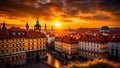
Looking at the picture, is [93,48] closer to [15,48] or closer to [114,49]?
[114,49]

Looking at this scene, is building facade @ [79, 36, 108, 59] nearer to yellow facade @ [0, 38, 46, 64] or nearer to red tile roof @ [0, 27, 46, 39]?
red tile roof @ [0, 27, 46, 39]

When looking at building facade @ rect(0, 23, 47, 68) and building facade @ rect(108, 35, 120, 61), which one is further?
building facade @ rect(108, 35, 120, 61)

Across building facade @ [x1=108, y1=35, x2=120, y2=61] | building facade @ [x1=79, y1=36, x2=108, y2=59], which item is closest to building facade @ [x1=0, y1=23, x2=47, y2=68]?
building facade @ [x1=79, y1=36, x2=108, y2=59]

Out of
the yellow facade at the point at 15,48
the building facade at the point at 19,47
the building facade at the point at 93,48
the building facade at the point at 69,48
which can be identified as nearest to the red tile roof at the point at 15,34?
the building facade at the point at 19,47

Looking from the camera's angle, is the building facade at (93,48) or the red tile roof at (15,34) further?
the building facade at (93,48)

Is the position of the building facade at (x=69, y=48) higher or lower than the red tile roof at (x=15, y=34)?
lower

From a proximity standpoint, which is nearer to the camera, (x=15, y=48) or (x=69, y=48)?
(x=15, y=48)

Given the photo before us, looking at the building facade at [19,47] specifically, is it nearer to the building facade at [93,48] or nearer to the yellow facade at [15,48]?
the yellow facade at [15,48]

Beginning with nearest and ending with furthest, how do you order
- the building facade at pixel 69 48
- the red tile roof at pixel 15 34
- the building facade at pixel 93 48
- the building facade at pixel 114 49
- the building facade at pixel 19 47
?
1. the building facade at pixel 19 47
2. the red tile roof at pixel 15 34
3. the building facade at pixel 93 48
4. the building facade at pixel 114 49
5. the building facade at pixel 69 48

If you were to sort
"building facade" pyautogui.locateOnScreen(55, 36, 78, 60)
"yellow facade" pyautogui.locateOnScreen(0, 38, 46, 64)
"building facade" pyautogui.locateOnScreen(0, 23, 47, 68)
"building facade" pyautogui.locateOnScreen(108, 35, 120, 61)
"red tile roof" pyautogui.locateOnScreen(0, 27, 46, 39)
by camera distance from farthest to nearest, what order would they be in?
1. "building facade" pyautogui.locateOnScreen(55, 36, 78, 60)
2. "building facade" pyautogui.locateOnScreen(108, 35, 120, 61)
3. "red tile roof" pyautogui.locateOnScreen(0, 27, 46, 39)
4. "building facade" pyautogui.locateOnScreen(0, 23, 47, 68)
5. "yellow facade" pyautogui.locateOnScreen(0, 38, 46, 64)

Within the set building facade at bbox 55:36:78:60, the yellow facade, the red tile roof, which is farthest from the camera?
building facade at bbox 55:36:78:60

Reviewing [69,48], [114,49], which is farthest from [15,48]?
[114,49]

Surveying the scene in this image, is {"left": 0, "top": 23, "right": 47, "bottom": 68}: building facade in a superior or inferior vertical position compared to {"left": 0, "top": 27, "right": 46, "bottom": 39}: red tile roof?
inferior

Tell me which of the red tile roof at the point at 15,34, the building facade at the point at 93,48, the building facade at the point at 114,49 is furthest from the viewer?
the building facade at the point at 114,49
